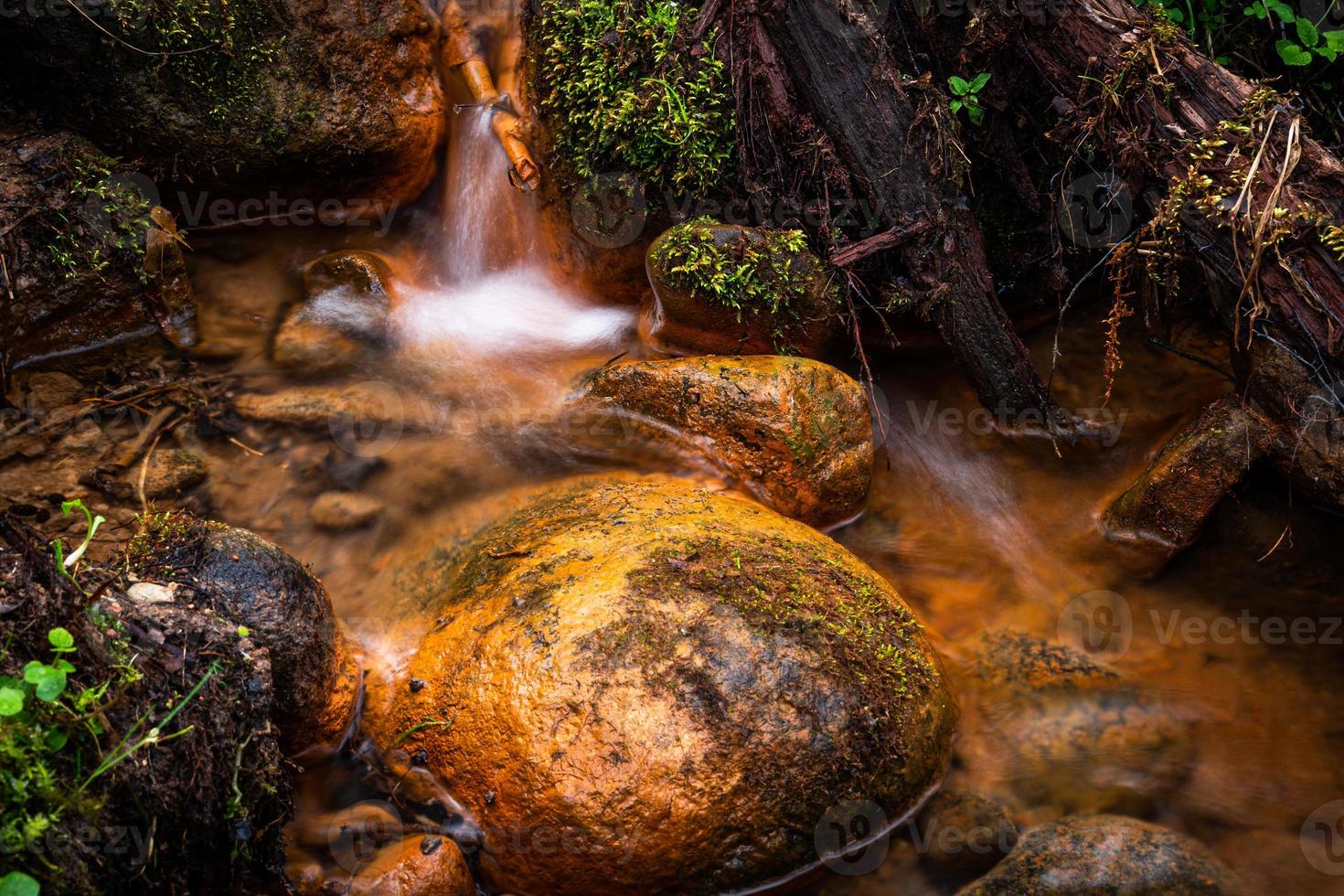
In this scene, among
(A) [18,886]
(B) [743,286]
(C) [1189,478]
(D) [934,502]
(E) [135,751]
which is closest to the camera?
(A) [18,886]

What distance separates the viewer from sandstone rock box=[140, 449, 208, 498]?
159 inches

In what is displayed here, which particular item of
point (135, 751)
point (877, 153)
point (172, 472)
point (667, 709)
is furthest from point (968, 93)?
point (172, 472)

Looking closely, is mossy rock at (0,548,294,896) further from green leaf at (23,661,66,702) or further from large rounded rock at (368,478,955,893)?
large rounded rock at (368,478,955,893)

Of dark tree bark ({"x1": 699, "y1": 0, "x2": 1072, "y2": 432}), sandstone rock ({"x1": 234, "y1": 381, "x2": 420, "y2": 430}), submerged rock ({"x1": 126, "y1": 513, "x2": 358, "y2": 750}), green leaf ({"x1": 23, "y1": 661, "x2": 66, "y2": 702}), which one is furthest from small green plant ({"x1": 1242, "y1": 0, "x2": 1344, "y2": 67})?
green leaf ({"x1": 23, "y1": 661, "x2": 66, "y2": 702})

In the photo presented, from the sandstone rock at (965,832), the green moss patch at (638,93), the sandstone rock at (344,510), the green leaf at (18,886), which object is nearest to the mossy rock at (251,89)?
the green moss patch at (638,93)

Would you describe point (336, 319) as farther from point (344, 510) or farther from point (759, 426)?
point (759, 426)

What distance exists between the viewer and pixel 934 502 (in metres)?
4.35

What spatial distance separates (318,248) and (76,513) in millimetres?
1935

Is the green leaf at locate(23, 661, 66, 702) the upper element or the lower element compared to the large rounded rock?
upper

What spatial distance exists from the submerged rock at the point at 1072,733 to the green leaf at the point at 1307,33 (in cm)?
319

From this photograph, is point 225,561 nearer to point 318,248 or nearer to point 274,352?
point 274,352

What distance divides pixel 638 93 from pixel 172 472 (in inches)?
120

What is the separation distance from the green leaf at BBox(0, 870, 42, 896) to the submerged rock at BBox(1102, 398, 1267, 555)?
14.1 feet

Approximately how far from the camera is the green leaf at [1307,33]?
4023 millimetres
